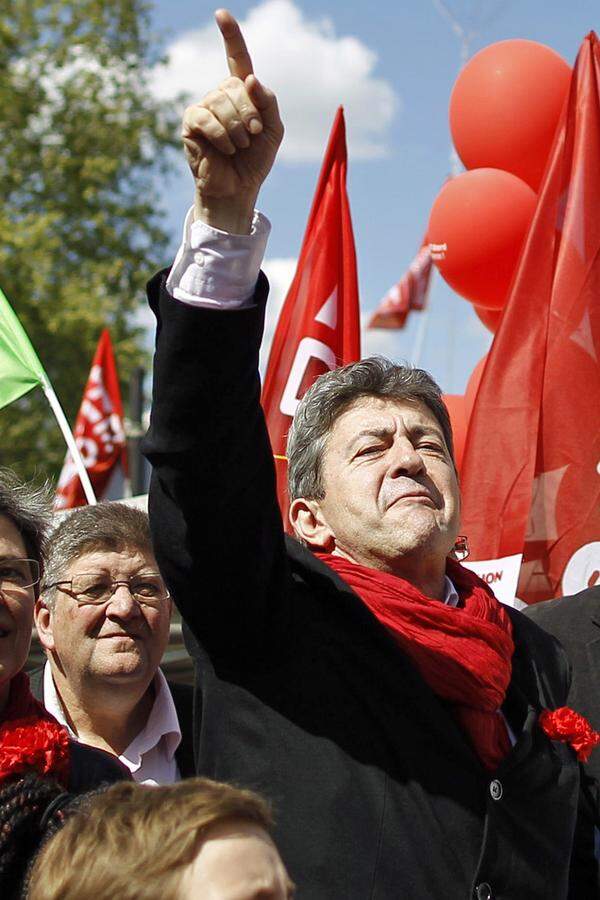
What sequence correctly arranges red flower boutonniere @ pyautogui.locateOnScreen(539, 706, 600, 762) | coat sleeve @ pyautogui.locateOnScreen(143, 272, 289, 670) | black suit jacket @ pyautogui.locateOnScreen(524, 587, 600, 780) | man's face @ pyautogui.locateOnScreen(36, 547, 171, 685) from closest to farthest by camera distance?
coat sleeve @ pyautogui.locateOnScreen(143, 272, 289, 670), red flower boutonniere @ pyautogui.locateOnScreen(539, 706, 600, 762), black suit jacket @ pyautogui.locateOnScreen(524, 587, 600, 780), man's face @ pyautogui.locateOnScreen(36, 547, 171, 685)

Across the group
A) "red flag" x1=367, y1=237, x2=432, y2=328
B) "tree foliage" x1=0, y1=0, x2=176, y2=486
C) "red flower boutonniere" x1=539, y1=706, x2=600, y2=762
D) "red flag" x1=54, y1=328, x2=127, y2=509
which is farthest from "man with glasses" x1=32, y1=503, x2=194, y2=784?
"tree foliage" x1=0, y1=0, x2=176, y2=486

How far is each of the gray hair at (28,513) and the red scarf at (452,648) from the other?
1.94 ft

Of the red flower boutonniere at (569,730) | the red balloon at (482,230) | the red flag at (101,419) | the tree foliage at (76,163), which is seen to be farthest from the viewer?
the tree foliage at (76,163)

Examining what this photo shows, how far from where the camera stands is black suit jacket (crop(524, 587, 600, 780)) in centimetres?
248

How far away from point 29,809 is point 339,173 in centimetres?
368

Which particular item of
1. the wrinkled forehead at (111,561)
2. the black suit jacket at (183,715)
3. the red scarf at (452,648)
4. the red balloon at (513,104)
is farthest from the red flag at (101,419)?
the red scarf at (452,648)

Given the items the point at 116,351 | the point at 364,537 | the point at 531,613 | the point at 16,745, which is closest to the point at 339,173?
the point at 531,613

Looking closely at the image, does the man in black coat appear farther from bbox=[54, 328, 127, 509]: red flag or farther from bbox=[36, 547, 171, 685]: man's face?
bbox=[54, 328, 127, 509]: red flag

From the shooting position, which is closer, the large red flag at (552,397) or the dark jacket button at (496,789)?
the dark jacket button at (496,789)

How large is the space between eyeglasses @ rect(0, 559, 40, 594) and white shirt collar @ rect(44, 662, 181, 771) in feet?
2.18

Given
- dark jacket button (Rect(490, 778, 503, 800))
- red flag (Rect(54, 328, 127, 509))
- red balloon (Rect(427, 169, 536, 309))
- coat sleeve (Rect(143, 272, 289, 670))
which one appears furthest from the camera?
red flag (Rect(54, 328, 127, 509))

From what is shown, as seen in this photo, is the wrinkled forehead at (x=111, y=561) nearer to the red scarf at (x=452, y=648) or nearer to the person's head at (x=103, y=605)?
the person's head at (x=103, y=605)

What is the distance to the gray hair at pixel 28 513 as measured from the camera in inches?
91.1

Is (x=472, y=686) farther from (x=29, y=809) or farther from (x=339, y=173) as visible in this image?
(x=339, y=173)
